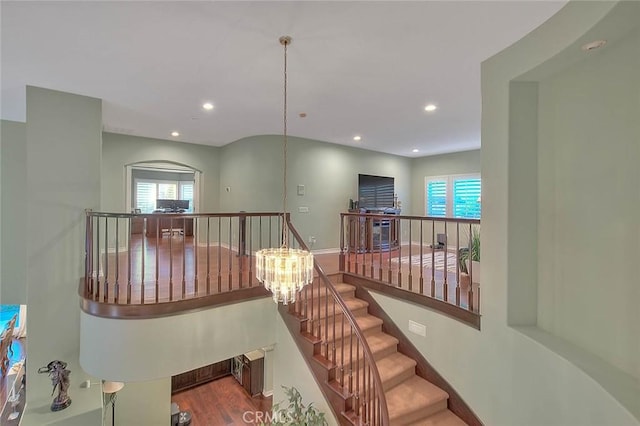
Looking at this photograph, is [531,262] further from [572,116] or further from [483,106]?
[483,106]

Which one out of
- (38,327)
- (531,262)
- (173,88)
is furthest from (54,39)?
(531,262)

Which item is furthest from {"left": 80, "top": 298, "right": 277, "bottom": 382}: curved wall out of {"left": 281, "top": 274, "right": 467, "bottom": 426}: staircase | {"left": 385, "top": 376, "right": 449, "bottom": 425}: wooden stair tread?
{"left": 385, "top": 376, "right": 449, "bottom": 425}: wooden stair tread

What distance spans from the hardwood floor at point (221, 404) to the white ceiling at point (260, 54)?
6.29 m

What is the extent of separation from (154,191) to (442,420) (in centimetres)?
952

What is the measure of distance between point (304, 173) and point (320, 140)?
84 cm

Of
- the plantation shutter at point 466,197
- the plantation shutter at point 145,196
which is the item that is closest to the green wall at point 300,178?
the plantation shutter at point 466,197

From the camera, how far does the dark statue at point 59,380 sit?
3.13 metres

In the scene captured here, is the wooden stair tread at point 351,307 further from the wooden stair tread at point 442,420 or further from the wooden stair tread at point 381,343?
the wooden stair tread at point 442,420

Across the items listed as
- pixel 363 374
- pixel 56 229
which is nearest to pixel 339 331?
pixel 363 374

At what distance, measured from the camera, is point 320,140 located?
21.2 feet

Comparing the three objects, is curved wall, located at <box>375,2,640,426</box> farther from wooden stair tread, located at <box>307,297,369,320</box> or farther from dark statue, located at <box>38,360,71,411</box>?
dark statue, located at <box>38,360,71,411</box>

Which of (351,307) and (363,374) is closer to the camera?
(363,374)

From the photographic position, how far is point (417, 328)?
11.7 ft

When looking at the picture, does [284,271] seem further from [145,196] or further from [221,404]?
[145,196]
